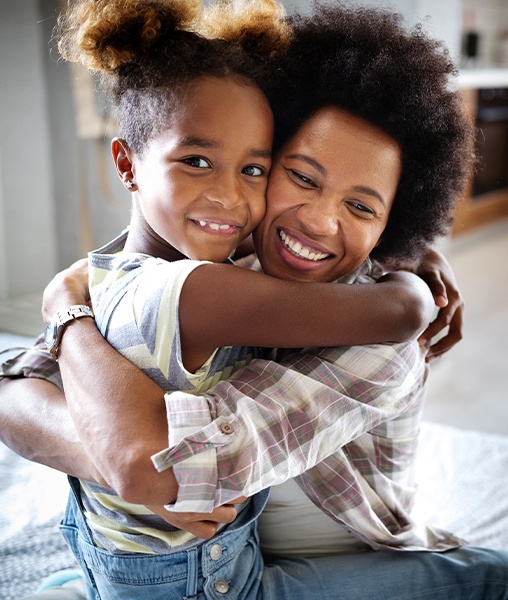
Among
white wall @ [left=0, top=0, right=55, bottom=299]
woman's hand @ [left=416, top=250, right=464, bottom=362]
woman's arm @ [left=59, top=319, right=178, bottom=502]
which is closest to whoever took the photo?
woman's arm @ [left=59, top=319, right=178, bottom=502]

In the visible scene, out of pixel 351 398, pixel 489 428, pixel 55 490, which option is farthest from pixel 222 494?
pixel 489 428

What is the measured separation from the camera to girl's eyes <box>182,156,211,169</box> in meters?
1.09

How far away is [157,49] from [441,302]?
64 cm

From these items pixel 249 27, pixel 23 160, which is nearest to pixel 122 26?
pixel 249 27

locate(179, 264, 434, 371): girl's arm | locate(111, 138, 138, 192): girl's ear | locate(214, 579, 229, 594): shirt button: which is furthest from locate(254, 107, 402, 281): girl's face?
locate(214, 579, 229, 594): shirt button

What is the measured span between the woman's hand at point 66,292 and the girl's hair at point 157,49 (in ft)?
0.78

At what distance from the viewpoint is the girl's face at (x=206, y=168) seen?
108cm

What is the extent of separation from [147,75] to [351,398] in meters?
0.54

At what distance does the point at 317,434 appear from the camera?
40.3 inches

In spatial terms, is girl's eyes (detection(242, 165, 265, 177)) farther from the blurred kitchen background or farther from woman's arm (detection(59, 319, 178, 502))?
the blurred kitchen background

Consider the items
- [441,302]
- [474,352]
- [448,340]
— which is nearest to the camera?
[441,302]

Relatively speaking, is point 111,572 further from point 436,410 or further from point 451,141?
point 436,410

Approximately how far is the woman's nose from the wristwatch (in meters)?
0.34

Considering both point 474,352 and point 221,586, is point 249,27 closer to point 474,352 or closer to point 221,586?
point 221,586
